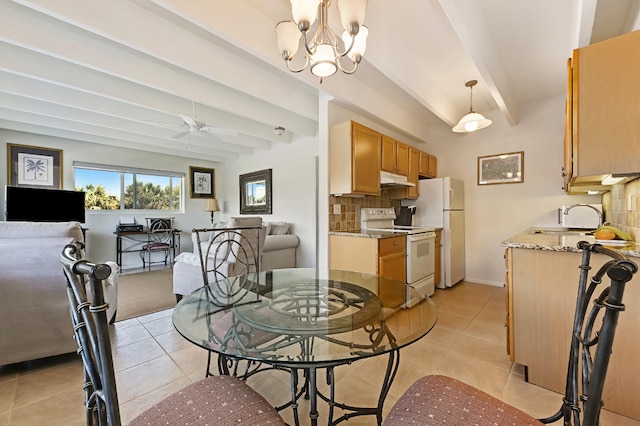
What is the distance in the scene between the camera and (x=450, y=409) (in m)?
0.87

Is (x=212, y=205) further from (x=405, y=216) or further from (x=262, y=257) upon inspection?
(x=405, y=216)

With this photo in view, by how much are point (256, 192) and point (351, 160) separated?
373 cm

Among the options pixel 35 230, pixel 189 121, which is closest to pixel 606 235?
pixel 35 230

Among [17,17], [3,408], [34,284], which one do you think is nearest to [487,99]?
[17,17]

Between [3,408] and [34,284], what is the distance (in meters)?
0.71

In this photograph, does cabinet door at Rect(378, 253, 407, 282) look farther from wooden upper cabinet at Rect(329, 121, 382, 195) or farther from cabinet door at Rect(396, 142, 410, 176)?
cabinet door at Rect(396, 142, 410, 176)

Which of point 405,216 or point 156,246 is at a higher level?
point 405,216

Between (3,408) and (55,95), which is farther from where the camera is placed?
(55,95)

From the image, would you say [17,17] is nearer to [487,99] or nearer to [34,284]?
[34,284]

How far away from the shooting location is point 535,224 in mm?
3682

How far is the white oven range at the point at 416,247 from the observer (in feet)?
9.89

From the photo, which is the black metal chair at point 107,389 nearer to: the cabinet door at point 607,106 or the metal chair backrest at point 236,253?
the metal chair backrest at point 236,253

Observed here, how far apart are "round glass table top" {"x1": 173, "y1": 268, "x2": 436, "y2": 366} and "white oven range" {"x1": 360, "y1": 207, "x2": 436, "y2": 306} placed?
1369 millimetres

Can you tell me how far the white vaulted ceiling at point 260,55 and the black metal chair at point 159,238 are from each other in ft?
7.73
